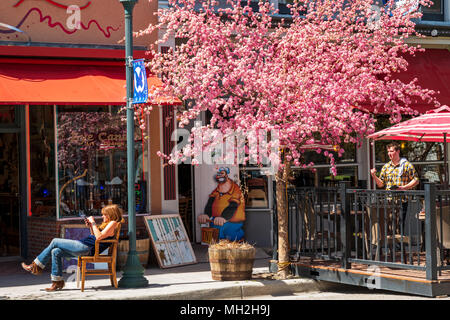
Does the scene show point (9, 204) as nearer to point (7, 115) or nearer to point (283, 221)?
point (7, 115)

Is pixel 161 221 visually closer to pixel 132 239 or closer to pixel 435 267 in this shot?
pixel 132 239

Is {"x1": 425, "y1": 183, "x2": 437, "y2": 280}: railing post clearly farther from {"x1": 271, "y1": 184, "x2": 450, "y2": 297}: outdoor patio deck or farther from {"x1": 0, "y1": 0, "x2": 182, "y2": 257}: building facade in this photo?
{"x1": 0, "y1": 0, "x2": 182, "y2": 257}: building facade

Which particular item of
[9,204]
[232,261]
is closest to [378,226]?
[232,261]

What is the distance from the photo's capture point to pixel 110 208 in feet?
33.5

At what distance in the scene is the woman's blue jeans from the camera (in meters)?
9.90

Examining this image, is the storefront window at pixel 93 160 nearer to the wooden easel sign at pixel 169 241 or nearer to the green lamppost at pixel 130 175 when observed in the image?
the wooden easel sign at pixel 169 241

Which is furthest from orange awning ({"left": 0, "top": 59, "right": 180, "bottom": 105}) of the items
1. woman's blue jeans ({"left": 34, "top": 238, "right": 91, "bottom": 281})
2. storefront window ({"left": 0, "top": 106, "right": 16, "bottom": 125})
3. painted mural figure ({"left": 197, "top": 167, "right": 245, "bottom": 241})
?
painted mural figure ({"left": 197, "top": 167, "right": 245, "bottom": 241})

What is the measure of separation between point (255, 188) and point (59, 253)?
5629 mm

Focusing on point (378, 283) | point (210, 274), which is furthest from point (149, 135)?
point (378, 283)

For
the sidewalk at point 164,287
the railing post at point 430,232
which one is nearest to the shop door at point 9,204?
the sidewalk at point 164,287

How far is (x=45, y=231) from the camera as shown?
12.4 m

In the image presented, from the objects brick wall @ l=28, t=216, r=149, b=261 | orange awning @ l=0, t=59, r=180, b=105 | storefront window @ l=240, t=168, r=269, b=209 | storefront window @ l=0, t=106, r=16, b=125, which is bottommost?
brick wall @ l=28, t=216, r=149, b=261

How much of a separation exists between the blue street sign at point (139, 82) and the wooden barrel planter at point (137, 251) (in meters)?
2.69

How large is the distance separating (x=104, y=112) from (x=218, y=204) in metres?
2.89
